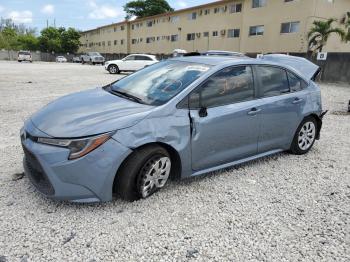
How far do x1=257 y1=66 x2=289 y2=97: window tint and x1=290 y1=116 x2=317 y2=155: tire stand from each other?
0.70 meters

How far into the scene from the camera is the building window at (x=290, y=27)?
960 inches

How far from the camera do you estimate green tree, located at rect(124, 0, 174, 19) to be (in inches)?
2394

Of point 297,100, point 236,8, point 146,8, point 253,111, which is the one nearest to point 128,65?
point 236,8

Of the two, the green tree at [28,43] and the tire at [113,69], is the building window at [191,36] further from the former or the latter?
the green tree at [28,43]

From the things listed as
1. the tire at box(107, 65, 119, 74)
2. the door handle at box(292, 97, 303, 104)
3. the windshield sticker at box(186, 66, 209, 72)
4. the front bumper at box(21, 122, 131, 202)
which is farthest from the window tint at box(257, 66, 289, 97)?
the tire at box(107, 65, 119, 74)

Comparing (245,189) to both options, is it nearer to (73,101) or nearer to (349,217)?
(349,217)

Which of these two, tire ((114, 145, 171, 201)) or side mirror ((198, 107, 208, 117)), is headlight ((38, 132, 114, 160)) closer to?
tire ((114, 145, 171, 201))

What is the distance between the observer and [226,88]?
3691mm

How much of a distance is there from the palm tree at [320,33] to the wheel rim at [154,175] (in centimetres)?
2077

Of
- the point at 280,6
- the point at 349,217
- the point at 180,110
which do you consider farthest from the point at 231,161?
the point at 280,6

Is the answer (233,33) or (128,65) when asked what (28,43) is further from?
(128,65)

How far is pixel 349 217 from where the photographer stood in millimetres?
3102

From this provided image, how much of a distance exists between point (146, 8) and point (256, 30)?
3960 cm

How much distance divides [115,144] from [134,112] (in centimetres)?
43
